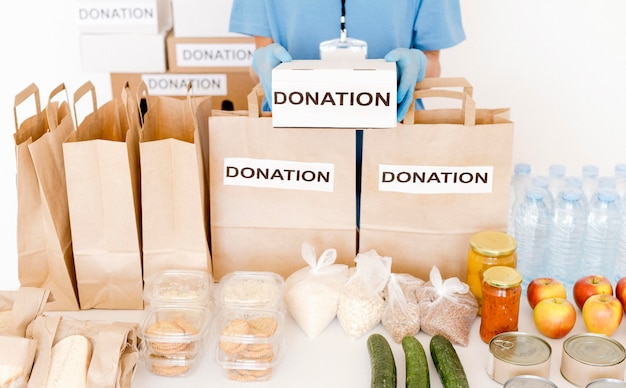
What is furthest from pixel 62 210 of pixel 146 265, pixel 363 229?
pixel 363 229

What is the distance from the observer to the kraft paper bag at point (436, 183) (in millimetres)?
1392

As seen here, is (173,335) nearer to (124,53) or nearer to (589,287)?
(589,287)

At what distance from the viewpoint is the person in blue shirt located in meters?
1.64

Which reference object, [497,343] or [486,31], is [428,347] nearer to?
[497,343]

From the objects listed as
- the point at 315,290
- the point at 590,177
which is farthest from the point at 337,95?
the point at 590,177

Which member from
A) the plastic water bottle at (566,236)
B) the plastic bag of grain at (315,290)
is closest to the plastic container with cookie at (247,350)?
the plastic bag of grain at (315,290)

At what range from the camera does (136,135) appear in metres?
1.44

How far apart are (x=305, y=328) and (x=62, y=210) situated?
0.56m

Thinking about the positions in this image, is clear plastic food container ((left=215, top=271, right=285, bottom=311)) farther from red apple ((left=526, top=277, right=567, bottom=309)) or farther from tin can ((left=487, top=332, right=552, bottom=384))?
red apple ((left=526, top=277, right=567, bottom=309))

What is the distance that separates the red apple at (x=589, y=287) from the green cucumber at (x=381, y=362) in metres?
0.43

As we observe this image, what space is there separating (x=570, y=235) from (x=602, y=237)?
0.23 ft

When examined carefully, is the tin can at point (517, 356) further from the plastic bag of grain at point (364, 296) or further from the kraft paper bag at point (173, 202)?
the kraft paper bag at point (173, 202)

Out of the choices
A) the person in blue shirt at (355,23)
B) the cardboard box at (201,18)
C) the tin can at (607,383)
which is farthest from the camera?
the cardboard box at (201,18)

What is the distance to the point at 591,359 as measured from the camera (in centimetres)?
119
